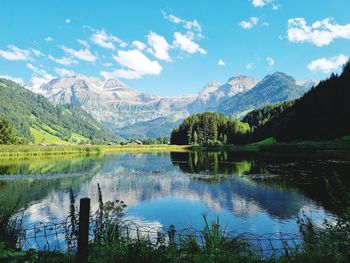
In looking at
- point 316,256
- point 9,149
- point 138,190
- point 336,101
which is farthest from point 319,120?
point 316,256

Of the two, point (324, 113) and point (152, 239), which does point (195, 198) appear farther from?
point (324, 113)

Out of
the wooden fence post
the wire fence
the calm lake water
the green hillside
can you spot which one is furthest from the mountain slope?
the wooden fence post

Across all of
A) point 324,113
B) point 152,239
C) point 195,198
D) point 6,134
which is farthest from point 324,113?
point 6,134

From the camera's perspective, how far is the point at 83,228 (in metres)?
9.62

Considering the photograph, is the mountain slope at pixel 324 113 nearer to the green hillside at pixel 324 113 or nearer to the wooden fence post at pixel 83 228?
the green hillside at pixel 324 113

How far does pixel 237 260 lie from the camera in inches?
477

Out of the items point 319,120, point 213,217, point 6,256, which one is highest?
point 319,120

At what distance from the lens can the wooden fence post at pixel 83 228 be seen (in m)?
9.55

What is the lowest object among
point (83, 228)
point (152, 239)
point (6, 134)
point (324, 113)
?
point (152, 239)

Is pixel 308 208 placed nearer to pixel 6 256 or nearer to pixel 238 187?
pixel 238 187

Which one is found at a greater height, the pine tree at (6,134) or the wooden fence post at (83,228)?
the pine tree at (6,134)

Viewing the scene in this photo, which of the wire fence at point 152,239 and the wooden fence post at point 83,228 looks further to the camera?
the wire fence at point 152,239

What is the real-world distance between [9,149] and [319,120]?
11984cm

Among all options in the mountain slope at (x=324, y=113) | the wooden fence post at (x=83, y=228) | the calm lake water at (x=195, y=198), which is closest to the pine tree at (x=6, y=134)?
the calm lake water at (x=195, y=198)
